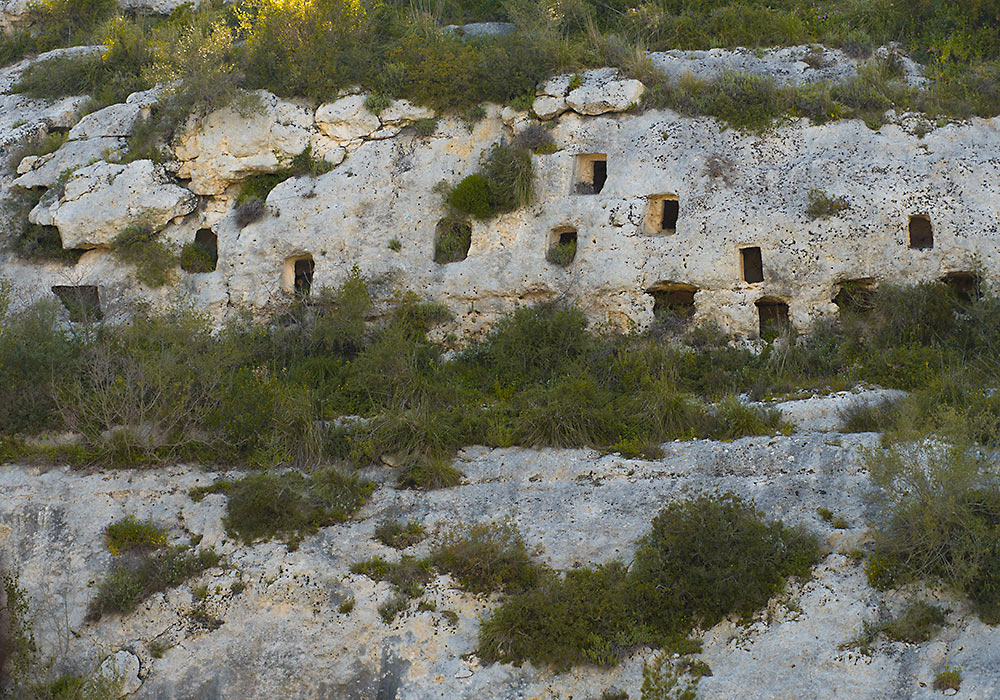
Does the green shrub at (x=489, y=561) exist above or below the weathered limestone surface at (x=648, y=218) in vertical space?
below

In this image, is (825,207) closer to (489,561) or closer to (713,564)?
(713,564)

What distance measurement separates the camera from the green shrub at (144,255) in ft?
58.6

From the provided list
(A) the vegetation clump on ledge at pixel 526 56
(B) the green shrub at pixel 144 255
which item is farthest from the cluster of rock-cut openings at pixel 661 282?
(A) the vegetation clump on ledge at pixel 526 56

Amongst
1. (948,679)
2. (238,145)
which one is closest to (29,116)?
Result: (238,145)

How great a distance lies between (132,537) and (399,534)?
3227 mm

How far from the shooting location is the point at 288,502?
12.4 metres

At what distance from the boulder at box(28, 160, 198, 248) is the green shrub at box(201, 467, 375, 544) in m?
7.32

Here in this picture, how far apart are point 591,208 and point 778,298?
3.51 metres

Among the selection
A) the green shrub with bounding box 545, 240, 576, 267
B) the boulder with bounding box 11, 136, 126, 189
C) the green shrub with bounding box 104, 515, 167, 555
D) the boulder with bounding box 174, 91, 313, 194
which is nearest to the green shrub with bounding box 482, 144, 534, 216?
the green shrub with bounding box 545, 240, 576, 267

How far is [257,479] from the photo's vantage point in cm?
1254

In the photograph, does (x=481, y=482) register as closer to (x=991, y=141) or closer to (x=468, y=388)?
(x=468, y=388)

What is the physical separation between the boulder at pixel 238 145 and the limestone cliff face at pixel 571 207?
3cm

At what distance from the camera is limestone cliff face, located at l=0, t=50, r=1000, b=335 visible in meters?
15.9

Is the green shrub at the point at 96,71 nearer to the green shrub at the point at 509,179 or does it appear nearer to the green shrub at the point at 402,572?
the green shrub at the point at 509,179
